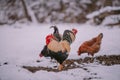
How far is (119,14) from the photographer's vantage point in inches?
415

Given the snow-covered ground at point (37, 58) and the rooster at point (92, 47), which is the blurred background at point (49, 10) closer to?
the snow-covered ground at point (37, 58)

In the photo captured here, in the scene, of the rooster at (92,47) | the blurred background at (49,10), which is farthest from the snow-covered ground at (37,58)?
the blurred background at (49,10)

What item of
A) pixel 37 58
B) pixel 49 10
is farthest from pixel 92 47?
pixel 49 10

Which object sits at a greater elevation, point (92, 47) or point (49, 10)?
point (49, 10)

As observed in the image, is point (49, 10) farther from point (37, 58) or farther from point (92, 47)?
point (92, 47)

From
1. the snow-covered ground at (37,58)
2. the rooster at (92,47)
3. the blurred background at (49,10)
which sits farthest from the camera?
the blurred background at (49,10)

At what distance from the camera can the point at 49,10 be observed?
1434 cm

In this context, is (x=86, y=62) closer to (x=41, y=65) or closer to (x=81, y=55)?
(x=81, y=55)

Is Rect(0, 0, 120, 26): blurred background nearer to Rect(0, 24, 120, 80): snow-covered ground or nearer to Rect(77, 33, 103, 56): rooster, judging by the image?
Rect(0, 24, 120, 80): snow-covered ground

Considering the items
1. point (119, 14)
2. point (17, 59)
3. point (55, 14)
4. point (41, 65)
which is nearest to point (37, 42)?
point (17, 59)

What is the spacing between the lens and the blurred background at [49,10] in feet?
44.0

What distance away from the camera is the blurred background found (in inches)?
528

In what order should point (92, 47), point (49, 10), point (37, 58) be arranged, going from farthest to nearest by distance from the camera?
Answer: point (49, 10), point (37, 58), point (92, 47)

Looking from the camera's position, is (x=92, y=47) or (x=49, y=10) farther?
(x=49, y=10)
